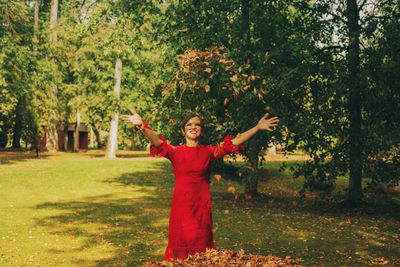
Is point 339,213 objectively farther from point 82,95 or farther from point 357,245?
point 82,95

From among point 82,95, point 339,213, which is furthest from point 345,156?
point 82,95

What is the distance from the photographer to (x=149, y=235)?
10.4 m

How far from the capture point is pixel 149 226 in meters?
11.5

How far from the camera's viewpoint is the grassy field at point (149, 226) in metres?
8.52

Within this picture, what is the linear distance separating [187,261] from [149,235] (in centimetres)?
698

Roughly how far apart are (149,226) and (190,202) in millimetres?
7141

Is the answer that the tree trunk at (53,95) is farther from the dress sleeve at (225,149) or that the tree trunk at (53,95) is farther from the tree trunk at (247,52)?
the dress sleeve at (225,149)

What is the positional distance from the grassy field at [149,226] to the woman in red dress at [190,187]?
359 cm

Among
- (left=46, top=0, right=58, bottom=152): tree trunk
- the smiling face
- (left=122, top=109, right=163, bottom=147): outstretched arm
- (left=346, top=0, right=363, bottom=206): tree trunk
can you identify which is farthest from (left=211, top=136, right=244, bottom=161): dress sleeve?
(left=46, top=0, right=58, bottom=152): tree trunk

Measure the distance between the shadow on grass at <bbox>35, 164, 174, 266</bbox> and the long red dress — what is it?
3599 mm

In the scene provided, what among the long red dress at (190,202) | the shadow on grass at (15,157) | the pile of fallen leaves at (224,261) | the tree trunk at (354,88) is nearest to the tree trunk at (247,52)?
the tree trunk at (354,88)

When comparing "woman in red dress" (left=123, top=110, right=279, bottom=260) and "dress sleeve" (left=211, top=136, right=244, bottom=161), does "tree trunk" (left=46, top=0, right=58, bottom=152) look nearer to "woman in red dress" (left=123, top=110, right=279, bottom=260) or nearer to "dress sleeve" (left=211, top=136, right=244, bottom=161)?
"woman in red dress" (left=123, top=110, right=279, bottom=260)

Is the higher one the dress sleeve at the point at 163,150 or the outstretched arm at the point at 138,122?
the outstretched arm at the point at 138,122

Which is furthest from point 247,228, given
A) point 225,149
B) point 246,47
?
point 225,149
